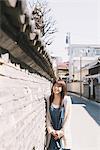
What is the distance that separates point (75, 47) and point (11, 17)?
224 feet

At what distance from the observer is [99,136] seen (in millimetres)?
15055

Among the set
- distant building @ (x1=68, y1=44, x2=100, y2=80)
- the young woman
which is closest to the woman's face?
the young woman

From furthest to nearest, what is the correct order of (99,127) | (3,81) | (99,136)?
(99,127), (99,136), (3,81)

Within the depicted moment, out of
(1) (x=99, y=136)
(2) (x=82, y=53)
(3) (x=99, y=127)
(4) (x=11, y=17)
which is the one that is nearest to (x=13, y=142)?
(4) (x=11, y=17)

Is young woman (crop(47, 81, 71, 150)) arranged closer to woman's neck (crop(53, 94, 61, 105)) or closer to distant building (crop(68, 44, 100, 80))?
woman's neck (crop(53, 94, 61, 105))

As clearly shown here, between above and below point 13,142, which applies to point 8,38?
above

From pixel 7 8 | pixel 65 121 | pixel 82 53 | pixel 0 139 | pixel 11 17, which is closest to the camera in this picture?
pixel 7 8

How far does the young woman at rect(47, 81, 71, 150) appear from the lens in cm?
611

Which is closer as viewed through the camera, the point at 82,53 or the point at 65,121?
the point at 65,121

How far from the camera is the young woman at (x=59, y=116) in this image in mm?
6109

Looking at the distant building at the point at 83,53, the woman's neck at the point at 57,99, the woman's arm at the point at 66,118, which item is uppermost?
the distant building at the point at 83,53

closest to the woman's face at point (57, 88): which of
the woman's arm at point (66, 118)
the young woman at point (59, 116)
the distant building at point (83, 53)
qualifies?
the young woman at point (59, 116)

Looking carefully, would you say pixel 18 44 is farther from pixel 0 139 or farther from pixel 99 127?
pixel 99 127

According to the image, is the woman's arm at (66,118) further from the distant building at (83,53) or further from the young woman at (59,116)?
the distant building at (83,53)
